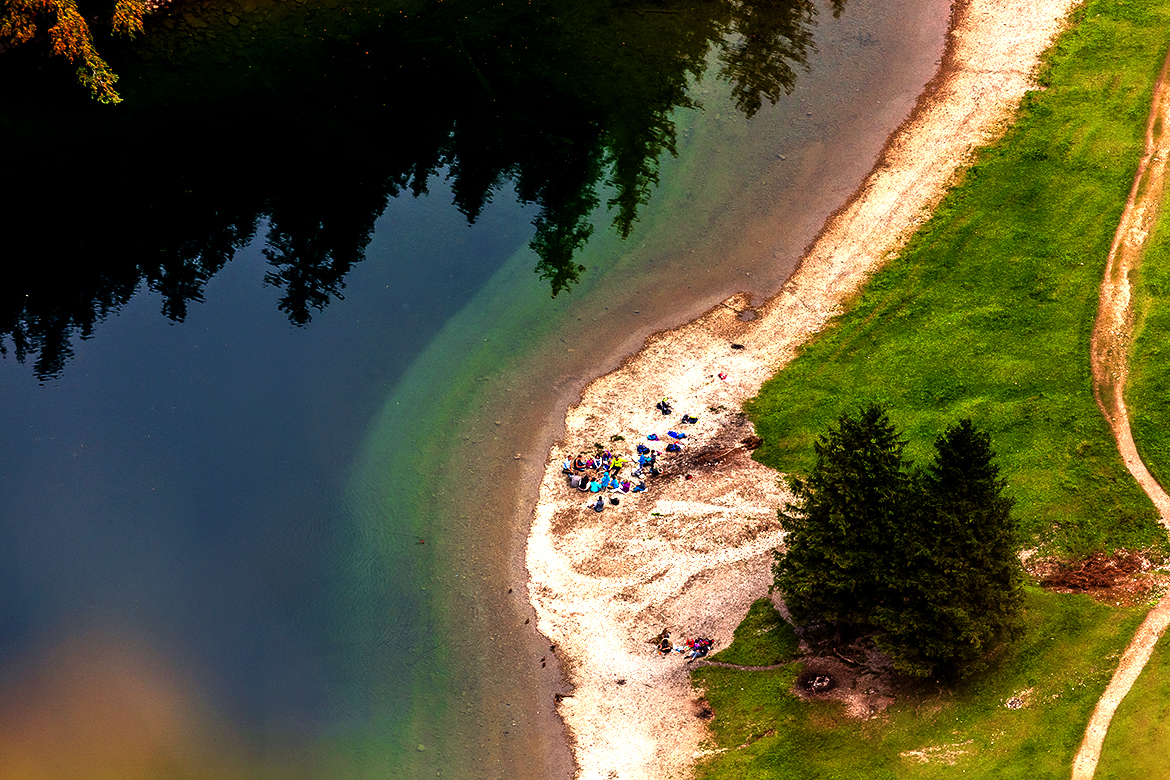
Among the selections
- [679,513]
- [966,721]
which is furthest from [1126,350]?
[679,513]

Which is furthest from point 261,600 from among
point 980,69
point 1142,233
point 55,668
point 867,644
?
point 980,69

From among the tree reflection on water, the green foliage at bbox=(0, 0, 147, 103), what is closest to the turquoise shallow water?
the tree reflection on water

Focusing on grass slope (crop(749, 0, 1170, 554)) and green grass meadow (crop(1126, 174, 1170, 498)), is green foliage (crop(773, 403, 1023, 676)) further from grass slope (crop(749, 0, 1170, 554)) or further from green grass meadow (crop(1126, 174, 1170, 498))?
green grass meadow (crop(1126, 174, 1170, 498))

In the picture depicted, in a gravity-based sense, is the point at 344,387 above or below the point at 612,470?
above

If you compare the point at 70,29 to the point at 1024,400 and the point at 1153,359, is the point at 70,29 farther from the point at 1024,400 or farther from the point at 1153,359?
the point at 1153,359

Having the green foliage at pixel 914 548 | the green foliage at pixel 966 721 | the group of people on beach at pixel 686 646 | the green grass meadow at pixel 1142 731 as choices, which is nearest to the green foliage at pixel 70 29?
the group of people on beach at pixel 686 646

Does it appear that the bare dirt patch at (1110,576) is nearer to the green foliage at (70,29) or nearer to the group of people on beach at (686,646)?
the group of people on beach at (686,646)
